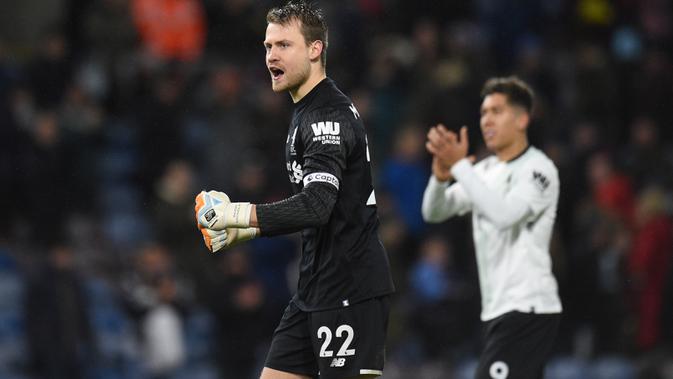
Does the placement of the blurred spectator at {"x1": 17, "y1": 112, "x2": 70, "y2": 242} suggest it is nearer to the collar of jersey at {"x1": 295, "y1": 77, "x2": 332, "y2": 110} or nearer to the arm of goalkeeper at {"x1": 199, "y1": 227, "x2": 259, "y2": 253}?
the collar of jersey at {"x1": 295, "y1": 77, "x2": 332, "y2": 110}

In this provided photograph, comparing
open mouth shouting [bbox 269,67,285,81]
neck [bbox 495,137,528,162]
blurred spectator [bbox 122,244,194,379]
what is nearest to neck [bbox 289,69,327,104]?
open mouth shouting [bbox 269,67,285,81]

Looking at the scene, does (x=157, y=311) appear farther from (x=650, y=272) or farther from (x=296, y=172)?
(x=296, y=172)

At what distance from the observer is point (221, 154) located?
47.8 feet

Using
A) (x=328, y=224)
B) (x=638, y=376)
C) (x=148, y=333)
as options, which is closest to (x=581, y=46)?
(x=638, y=376)

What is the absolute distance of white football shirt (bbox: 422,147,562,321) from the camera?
279 inches

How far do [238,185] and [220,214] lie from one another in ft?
24.8

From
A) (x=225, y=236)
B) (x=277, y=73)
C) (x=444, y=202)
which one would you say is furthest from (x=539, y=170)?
(x=225, y=236)

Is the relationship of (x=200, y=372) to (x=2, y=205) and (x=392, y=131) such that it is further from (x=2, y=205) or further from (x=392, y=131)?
(x=392, y=131)

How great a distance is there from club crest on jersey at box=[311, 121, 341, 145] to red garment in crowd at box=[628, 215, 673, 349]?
834cm

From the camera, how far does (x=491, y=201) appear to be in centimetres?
702

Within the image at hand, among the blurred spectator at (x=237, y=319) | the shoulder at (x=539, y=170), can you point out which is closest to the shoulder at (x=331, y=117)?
the shoulder at (x=539, y=170)

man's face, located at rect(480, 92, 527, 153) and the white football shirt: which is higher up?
man's face, located at rect(480, 92, 527, 153)

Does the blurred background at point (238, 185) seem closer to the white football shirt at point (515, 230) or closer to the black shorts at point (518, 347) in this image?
the white football shirt at point (515, 230)

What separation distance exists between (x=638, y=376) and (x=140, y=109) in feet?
21.0
